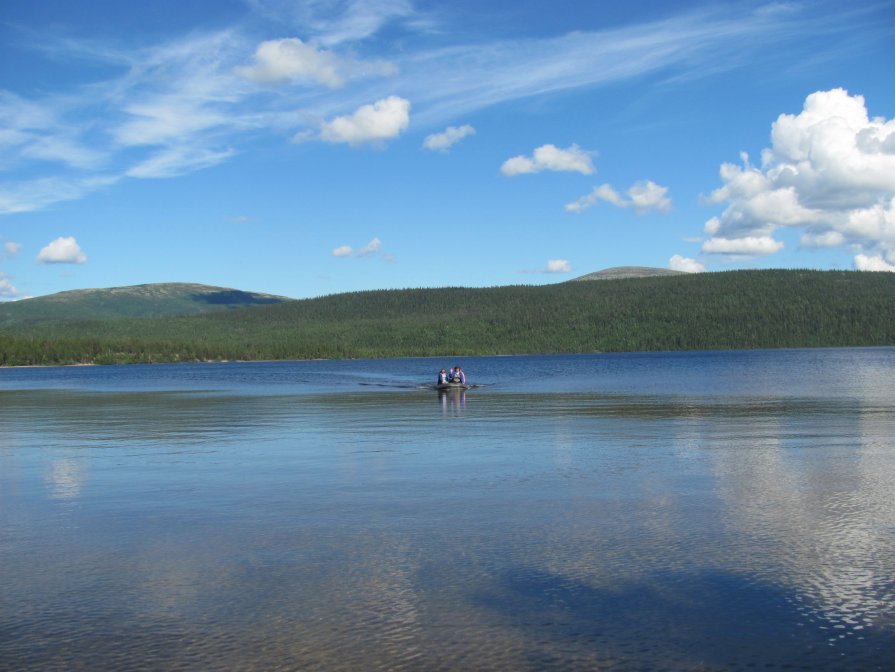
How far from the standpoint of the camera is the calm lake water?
9219mm

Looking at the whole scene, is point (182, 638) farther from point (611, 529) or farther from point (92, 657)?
point (611, 529)

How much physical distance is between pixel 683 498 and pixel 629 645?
836cm

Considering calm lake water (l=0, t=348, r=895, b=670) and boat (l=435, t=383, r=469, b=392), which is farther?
boat (l=435, t=383, r=469, b=392)

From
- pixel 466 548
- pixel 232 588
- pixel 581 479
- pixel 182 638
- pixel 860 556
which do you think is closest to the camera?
pixel 182 638

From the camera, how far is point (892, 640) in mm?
9188

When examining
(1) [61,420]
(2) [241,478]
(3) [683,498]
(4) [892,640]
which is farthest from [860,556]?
(1) [61,420]

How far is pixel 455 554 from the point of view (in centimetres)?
1295

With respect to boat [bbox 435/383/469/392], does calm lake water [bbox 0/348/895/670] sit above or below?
below

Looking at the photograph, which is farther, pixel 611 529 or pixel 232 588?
pixel 611 529

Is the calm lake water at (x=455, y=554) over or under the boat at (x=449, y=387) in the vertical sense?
under

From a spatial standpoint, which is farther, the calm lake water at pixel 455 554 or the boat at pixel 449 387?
the boat at pixel 449 387

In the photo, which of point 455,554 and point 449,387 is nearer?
point 455,554

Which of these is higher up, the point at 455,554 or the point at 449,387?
the point at 449,387

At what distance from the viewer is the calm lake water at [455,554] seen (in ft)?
30.2
